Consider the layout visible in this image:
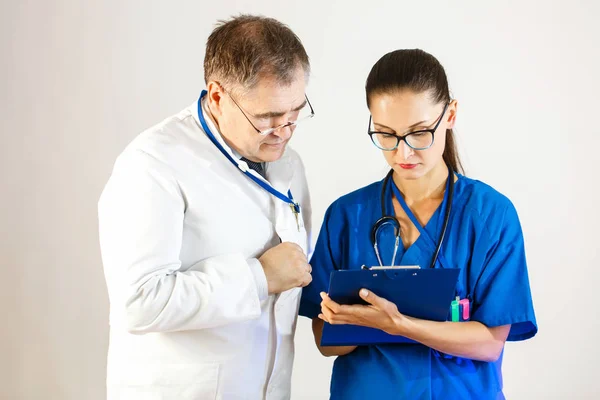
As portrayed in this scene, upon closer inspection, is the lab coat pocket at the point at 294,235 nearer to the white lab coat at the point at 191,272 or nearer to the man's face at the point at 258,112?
the white lab coat at the point at 191,272

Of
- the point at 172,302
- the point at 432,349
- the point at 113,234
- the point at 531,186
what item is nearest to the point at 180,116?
the point at 113,234

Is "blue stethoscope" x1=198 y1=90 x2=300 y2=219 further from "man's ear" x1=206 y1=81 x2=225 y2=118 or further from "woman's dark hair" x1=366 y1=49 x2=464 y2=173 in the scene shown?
"woman's dark hair" x1=366 y1=49 x2=464 y2=173

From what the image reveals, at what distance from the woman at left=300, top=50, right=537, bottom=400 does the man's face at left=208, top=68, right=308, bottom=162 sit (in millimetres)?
206

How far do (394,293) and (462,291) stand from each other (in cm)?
22

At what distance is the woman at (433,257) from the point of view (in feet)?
5.78

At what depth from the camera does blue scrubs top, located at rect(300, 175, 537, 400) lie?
178cm

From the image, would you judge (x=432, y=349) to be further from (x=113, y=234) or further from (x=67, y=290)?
(x=67, y=290)

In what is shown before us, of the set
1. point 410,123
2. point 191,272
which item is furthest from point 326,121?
point 191,272

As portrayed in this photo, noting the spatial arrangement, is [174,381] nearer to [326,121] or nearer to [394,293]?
[394,293]

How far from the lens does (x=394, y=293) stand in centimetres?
167

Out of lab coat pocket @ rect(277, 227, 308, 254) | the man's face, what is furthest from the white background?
the man's face

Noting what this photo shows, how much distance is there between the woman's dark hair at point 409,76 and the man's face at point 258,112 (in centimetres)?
18

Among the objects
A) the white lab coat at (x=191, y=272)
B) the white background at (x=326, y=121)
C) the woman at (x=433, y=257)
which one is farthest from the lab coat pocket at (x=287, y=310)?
the white background at (x=326, y=121)

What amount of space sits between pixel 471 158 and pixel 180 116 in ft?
5.42
